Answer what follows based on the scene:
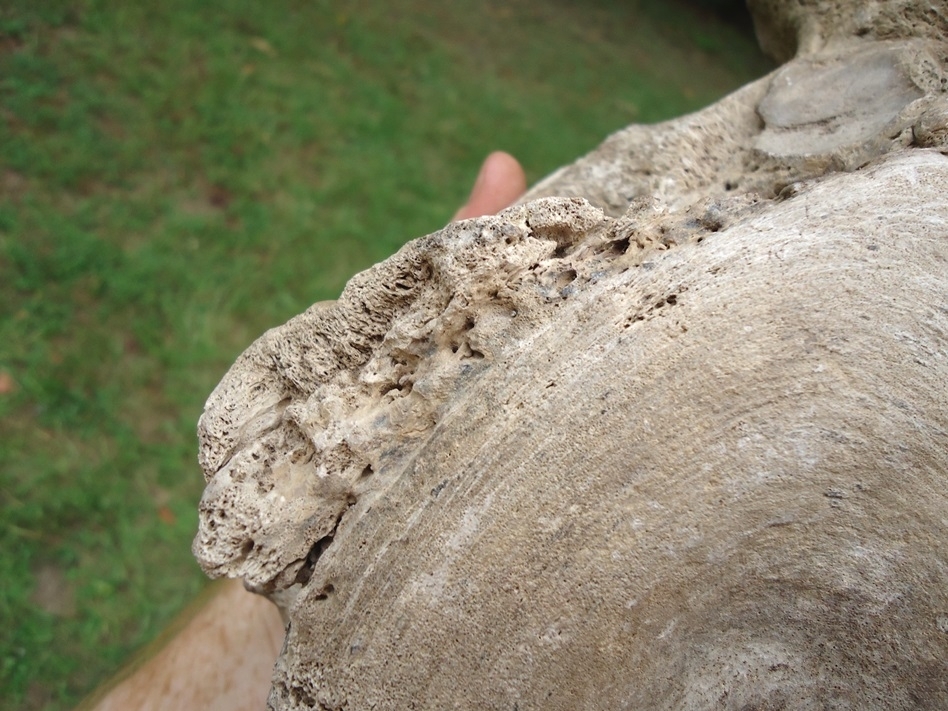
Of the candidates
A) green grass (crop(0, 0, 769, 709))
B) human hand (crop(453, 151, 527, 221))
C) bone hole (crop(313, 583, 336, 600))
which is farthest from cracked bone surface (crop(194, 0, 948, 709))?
green grass (crop(0, 0, 769, 709))

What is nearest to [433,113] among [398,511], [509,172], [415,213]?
[415,213]

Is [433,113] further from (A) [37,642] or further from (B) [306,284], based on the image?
(A) [37,642]

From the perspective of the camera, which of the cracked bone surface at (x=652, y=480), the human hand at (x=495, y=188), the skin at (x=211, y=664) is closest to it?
the cracked bone surface at (x=652, y=480)

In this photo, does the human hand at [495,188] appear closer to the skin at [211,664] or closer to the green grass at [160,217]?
the green grass at [160,217]

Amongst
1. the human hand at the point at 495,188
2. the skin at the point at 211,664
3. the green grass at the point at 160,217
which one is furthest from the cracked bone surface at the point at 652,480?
the green grass at the point at 160,217

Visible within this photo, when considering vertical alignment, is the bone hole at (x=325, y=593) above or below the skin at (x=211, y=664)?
above

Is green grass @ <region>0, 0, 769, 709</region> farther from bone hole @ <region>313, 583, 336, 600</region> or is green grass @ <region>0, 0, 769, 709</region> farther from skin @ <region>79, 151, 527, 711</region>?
bone hole @ <region>313, 583, 336, 600</region>

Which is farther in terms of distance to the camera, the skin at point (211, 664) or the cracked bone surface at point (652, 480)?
the skin at point (211, 664)

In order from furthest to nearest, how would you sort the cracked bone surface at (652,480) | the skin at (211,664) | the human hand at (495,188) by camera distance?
1. the human hand at (495,188)
2. the skin at (211,664)
3. the cracked bone surface at (652,480)
